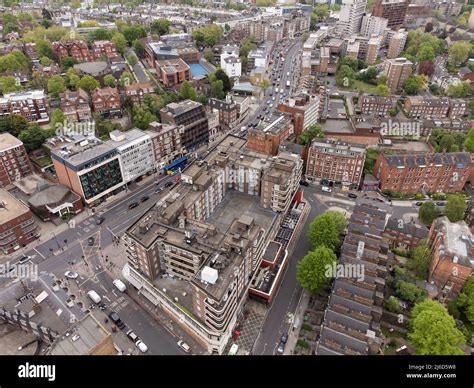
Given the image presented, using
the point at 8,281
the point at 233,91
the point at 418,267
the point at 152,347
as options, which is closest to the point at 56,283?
the point at 8,281

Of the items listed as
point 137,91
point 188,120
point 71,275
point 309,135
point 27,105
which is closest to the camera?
point 71,275

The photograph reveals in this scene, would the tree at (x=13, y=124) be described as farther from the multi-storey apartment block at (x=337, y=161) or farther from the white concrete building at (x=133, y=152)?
the multi-storey apartment block at (x=337, y=161)

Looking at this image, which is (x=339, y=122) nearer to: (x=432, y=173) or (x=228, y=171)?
(x=432, y=173)

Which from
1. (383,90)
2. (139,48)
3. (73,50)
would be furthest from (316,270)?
(73,50)

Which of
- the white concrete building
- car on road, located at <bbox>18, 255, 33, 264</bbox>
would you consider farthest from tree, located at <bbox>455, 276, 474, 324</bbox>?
car on road, located at <bbox>18, 255, 33, 264</bbox>

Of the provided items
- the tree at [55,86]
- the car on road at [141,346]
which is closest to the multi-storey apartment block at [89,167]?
the car on road at [141,346]

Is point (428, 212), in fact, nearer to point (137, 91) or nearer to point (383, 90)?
point (383, 90)
